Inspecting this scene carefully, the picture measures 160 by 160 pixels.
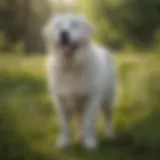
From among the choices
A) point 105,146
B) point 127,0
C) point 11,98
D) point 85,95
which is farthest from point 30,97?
point 127,0

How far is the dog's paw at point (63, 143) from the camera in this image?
5.07ft

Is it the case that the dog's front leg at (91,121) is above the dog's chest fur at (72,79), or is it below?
below

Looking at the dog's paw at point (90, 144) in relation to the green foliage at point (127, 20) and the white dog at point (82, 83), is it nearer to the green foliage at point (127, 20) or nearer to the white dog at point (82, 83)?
the white dog at point (82, 83)

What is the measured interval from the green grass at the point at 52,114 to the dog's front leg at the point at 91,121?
0.08ft

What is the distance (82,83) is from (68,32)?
0.55 feet

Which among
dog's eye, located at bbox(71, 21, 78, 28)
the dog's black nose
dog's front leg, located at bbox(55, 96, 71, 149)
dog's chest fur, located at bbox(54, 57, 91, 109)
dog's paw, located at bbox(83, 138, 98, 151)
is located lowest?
dog's paw, located at bbox(83, 138, 98, 151)

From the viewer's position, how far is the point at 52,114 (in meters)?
1.57

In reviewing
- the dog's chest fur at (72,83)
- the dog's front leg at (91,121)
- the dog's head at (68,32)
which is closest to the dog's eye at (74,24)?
the dog's head at (68,32)

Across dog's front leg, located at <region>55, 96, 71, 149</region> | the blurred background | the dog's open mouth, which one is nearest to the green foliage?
the blurred background

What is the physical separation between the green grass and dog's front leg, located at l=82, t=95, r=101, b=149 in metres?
0.03

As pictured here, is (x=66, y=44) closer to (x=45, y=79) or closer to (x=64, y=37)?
(x=64, y=37)

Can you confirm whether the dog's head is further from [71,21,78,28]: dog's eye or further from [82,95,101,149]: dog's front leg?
[82,95,101,149]: dog's front leg

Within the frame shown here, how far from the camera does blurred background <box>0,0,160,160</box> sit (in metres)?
1.54

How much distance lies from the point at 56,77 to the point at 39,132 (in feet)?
0.57
